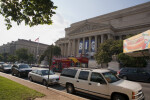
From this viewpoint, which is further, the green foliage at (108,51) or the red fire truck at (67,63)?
the green foliage at (108,51)

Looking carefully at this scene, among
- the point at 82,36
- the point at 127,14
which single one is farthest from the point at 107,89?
the point at 127,14

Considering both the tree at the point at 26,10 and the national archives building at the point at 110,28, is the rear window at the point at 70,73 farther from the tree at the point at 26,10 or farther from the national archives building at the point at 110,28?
the national archives building at the point at 110,28

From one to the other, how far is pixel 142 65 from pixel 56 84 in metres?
21.5

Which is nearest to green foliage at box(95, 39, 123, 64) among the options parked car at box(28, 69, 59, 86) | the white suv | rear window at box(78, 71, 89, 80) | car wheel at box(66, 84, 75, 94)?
parked car at box(28, 69, 59, 86)

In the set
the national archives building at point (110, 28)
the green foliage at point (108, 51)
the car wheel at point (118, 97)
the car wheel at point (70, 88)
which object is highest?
the national archives building at point (110, 28)

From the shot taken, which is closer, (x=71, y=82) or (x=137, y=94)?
(x=137, y=94)

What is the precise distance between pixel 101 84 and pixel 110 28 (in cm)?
4267

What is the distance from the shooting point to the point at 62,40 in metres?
74.4

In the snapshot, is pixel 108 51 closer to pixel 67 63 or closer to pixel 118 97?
pixel 67 63

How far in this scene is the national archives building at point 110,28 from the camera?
45.0 meters

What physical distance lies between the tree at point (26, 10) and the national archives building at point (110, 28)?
37.0 meters

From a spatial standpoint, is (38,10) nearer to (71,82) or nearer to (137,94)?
(71,82)

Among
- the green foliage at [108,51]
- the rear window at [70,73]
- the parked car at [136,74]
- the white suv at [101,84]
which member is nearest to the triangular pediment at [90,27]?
the green foliage at [108,51]

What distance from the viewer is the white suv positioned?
206 inches
